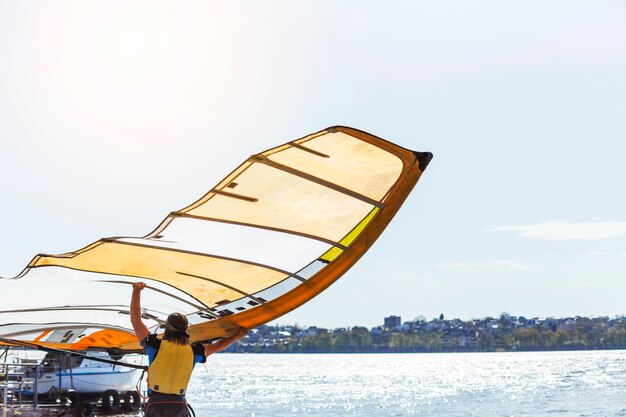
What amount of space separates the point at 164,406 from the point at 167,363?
29 cm

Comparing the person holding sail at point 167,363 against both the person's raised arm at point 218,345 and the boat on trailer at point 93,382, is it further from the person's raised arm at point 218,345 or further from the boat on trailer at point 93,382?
the boat on trailer at point 93,382

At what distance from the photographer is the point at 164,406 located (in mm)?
6129

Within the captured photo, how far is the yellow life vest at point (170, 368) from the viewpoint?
19.8 feet

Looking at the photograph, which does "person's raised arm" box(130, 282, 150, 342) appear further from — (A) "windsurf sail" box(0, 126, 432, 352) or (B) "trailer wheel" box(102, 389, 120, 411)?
(B) "trailer wheel" box(102, 389, 120, 411)

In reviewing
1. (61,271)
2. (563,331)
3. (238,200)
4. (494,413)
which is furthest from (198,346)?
(563,331)

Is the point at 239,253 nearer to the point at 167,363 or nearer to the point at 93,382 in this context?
the point at 167,363

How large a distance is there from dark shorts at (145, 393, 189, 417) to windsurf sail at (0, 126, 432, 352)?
4.35ft

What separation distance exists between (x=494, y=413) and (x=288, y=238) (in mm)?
50076

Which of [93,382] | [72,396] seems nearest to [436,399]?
[93,382]

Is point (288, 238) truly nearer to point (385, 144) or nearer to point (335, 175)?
point (335, 175)

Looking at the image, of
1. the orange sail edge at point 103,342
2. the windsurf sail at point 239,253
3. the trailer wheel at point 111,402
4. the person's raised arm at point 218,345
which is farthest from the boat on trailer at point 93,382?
the person's raised arm at point 218,345

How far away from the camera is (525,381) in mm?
88250

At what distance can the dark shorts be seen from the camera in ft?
20.0

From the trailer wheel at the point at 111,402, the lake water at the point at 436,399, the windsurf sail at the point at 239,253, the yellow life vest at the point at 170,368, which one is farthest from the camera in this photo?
the lake water at the point at 436,399
